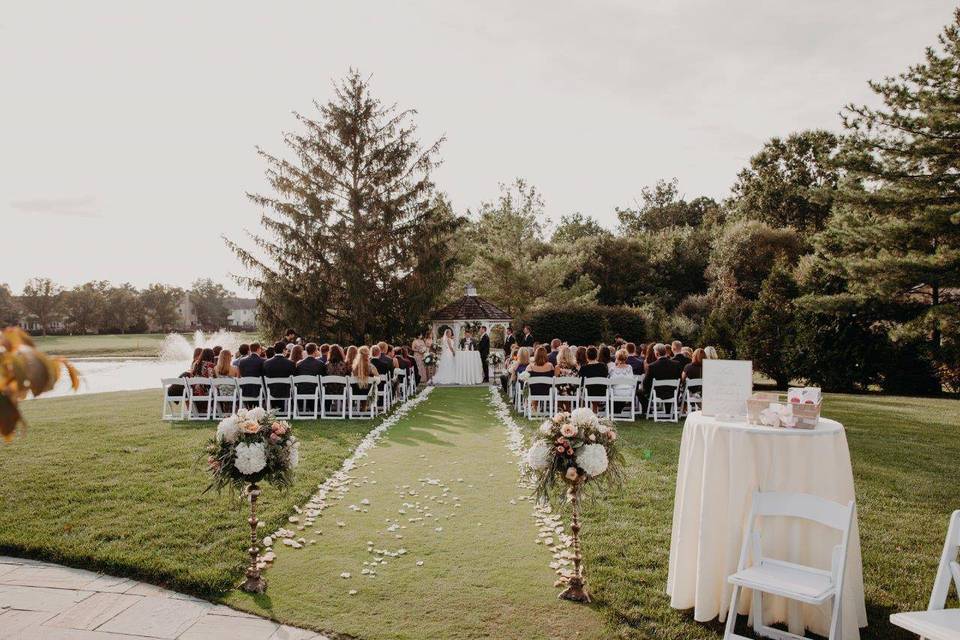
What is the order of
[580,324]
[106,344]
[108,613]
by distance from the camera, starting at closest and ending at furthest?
[108,613] → [580,324] → [106,344]

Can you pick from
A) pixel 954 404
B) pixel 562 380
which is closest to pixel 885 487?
pixel 562 380

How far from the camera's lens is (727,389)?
426cm

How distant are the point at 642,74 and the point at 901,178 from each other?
1094 cm

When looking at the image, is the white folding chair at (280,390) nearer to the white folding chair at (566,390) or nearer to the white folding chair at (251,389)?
the white folding chair at (251,389)

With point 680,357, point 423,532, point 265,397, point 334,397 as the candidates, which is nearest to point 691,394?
point 680,357

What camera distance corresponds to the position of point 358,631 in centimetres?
394

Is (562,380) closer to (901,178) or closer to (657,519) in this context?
(657,519)

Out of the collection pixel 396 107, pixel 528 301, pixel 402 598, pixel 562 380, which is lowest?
pixel 402 598

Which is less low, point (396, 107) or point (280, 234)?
point (396, 107)

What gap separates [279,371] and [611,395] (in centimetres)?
620

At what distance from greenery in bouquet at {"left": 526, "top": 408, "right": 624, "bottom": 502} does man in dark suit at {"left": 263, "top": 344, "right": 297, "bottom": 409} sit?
343 inches

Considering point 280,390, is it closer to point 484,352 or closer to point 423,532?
point 423,532

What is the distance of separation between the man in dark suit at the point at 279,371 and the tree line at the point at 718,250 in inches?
510

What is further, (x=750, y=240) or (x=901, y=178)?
(x=750, y=240)
